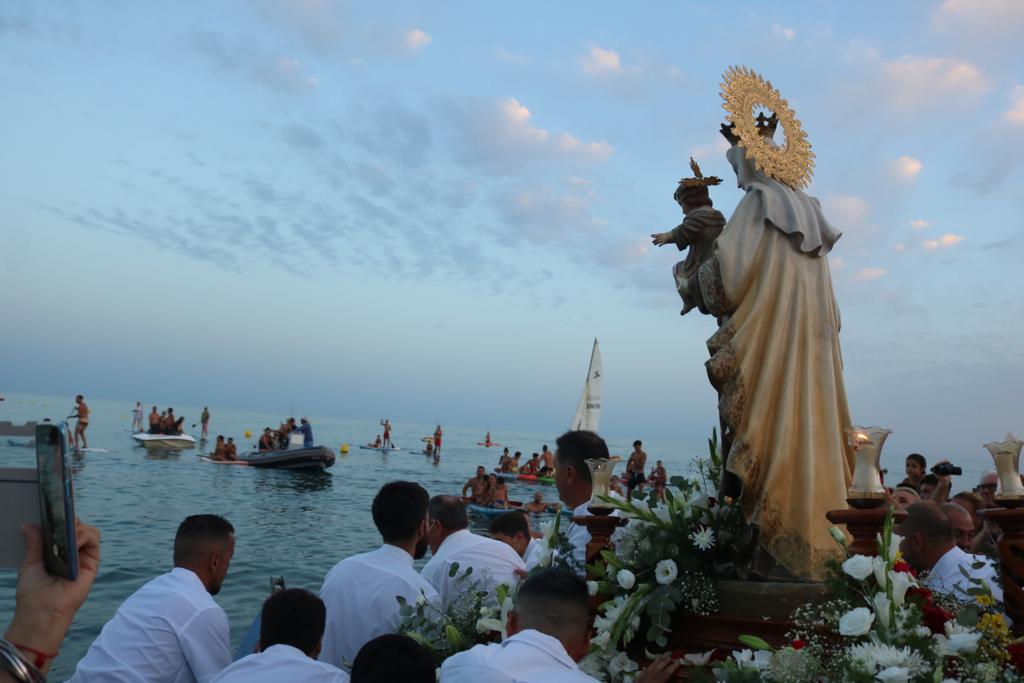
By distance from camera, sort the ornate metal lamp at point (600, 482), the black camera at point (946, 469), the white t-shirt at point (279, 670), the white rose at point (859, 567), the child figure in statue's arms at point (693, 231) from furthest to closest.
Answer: the black camera at point (946, 469)
the child figure in statue's arms at point (693, 231)
the ornate metal lamp at point (600, 482)
the white t-shirt at point (279, 670)
the white rose at point (859, 567)

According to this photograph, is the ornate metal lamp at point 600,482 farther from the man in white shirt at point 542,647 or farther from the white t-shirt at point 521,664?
the white t-shirt at point 521,664

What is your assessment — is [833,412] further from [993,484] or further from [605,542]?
[993,484]

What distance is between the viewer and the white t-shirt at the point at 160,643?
4168mm

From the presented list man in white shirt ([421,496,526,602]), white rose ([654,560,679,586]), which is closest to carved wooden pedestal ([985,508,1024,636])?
white rose ([654,560,679,586])

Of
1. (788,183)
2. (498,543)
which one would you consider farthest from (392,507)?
(788,183)

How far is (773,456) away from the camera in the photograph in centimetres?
381

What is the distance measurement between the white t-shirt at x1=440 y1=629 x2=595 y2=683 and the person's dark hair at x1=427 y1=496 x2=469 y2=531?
2.64 m

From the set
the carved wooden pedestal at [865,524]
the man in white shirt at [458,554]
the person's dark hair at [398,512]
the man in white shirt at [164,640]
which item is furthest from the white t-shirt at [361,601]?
the carved wooden pedestal at [865,524]

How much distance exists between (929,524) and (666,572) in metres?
2.08

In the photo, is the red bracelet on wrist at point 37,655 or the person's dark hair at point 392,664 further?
the person's dark hair at point 392,664

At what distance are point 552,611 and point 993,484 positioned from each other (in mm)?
6057

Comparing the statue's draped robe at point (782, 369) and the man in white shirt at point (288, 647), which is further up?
the statue's draped robe at point (782, 369)

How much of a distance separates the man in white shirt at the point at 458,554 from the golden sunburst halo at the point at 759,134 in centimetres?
262

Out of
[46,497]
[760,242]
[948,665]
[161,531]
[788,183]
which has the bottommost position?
[161,531]
